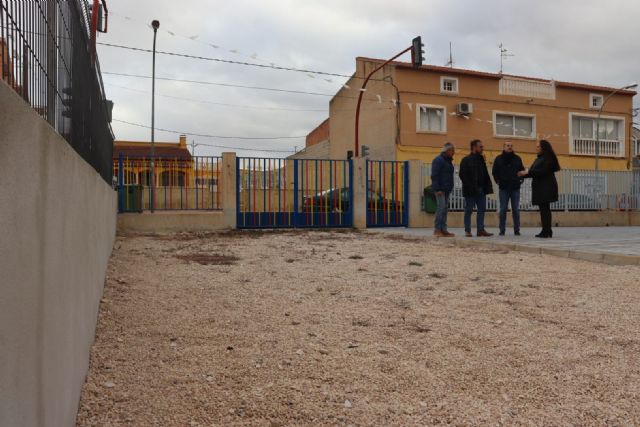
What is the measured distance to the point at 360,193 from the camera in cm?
1363

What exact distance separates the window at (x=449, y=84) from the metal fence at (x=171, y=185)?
16.1 m

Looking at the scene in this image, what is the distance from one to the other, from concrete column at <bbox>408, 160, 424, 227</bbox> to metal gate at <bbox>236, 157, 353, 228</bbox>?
1693mm

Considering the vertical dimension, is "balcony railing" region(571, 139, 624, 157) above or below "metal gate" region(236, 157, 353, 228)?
above

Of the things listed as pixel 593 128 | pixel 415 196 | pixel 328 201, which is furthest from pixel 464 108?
pixel 328 201

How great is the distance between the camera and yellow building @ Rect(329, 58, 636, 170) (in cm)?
2545

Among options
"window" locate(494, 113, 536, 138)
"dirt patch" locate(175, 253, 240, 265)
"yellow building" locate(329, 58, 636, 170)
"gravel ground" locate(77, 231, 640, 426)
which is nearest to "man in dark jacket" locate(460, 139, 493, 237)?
"gravel ground" locate(77, 231, 640, 426)

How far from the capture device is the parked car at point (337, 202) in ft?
44.4

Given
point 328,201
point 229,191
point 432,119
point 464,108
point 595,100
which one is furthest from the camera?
point 595,100

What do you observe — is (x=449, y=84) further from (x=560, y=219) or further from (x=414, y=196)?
(x=414, y=196)

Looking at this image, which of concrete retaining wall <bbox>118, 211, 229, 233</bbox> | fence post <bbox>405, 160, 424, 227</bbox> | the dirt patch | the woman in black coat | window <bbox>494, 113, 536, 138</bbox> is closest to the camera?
the dirt patch

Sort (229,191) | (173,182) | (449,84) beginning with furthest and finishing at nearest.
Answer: (449,84), (173,182), (229,191)

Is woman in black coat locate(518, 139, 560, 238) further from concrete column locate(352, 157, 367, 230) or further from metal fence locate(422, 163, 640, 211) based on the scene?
metal fence locate(422, 163, 640, 211)

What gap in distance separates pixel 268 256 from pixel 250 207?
5786mm

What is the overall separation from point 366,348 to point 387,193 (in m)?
11.2
